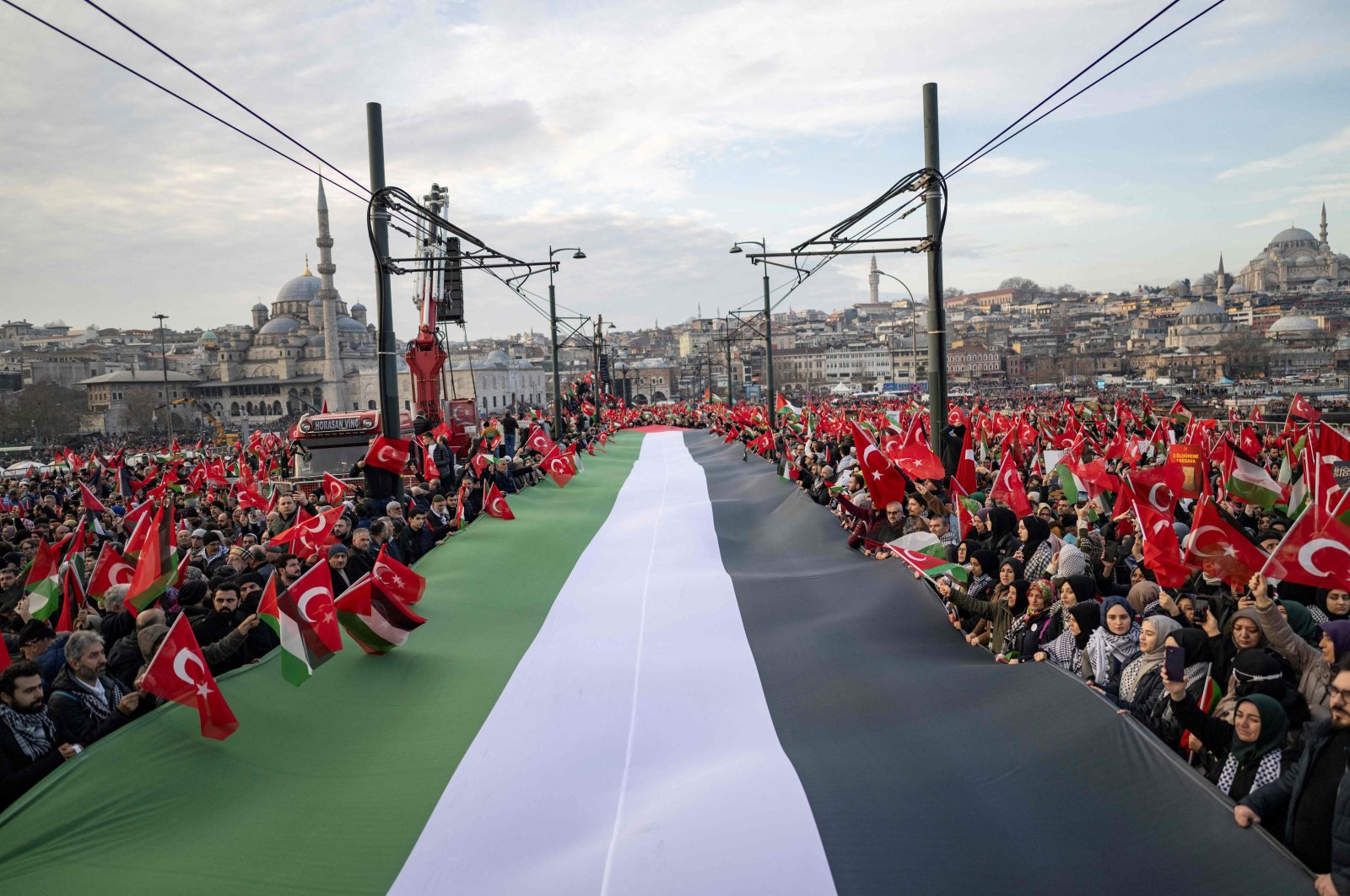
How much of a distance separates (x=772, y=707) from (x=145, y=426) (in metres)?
111

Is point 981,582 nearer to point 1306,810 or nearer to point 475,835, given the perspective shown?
point 1306,810

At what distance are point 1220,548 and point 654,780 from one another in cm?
440

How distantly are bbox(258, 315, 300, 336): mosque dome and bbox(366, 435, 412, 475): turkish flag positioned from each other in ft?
451

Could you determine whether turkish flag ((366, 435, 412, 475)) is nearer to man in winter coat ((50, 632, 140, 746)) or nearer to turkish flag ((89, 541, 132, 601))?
turkish flag ((89, 541, 132, 601))

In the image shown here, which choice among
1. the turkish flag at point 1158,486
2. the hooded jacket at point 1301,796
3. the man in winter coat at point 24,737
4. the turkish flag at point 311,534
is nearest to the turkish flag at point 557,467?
the turkish flag at point 311,534

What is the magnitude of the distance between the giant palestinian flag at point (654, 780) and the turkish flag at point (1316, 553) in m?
1.67

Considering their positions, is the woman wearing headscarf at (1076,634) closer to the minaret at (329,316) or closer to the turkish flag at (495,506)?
the turkish flag at (495,506)

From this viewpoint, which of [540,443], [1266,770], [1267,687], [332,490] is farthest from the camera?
[540,443]

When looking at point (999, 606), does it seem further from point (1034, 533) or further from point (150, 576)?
point (150, 576)

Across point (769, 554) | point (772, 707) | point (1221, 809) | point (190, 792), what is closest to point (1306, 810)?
point (1221, 809)

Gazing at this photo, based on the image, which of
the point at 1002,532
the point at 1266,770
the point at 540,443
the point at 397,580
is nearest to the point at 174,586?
the point at 397,580

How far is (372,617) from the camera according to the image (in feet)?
25.8

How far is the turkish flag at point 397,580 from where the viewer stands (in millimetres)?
8438

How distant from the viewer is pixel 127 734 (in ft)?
18.6
